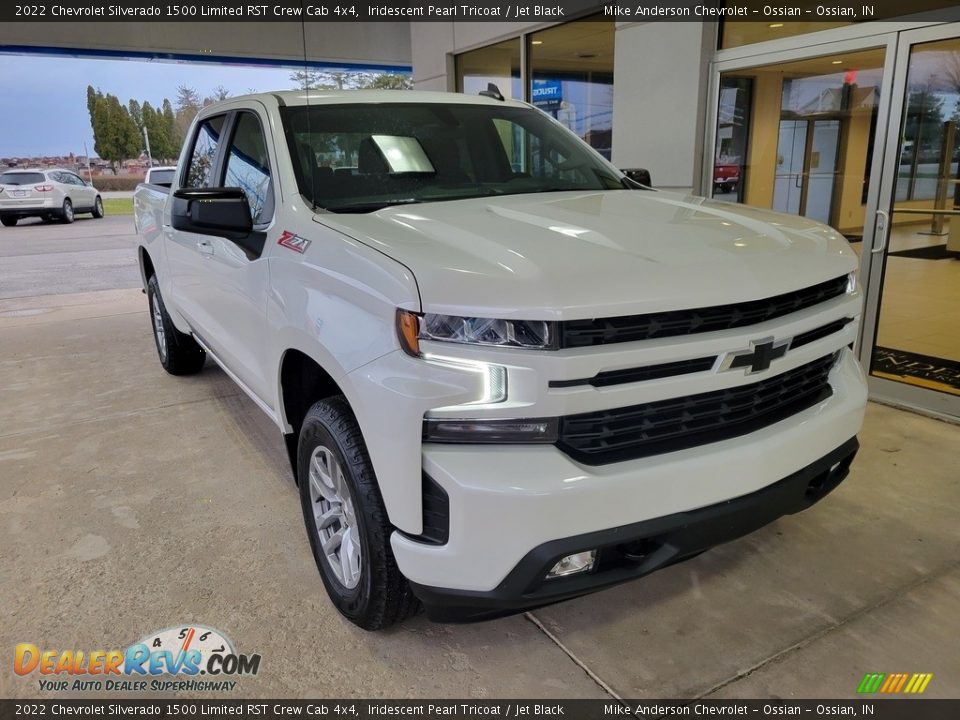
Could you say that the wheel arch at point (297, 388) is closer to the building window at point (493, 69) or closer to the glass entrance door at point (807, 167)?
the glass entrance door at point (807, 167)

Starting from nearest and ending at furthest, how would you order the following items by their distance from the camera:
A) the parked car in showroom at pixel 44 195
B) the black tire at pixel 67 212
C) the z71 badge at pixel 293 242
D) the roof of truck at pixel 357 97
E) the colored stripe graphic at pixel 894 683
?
the colored stripe graphic at pixel 894 683 < the z71 badge at pixel 293 242 < the roof of truck at pixel 357 97 < the parked car in showroom at pixel 44 195 < the black tire at pixel 67 212

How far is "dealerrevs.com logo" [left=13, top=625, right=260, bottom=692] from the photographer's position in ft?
7.25

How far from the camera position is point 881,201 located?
4.53 m

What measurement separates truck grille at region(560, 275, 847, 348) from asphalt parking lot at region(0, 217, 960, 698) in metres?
1.09

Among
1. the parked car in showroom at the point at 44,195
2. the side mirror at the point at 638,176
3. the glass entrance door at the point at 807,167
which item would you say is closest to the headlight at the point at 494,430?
the side mirror at the point at 638,176

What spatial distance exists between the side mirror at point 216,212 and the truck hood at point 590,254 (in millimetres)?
407

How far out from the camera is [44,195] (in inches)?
619

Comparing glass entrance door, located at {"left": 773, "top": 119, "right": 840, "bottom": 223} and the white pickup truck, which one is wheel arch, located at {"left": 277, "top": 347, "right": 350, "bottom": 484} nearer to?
the white pickup truck

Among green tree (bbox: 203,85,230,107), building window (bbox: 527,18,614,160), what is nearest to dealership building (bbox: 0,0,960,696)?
green tree (bbox: 203,85,230,107)

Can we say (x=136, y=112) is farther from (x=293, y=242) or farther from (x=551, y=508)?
(x=551, y=508)

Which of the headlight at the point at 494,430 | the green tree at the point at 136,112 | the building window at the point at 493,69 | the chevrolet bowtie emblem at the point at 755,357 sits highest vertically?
the building window at the point at 493,69

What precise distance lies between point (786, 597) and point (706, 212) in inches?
56.4

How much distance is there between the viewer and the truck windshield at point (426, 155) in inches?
109

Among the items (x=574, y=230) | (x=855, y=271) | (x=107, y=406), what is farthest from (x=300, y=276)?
(x=107, y=406)
